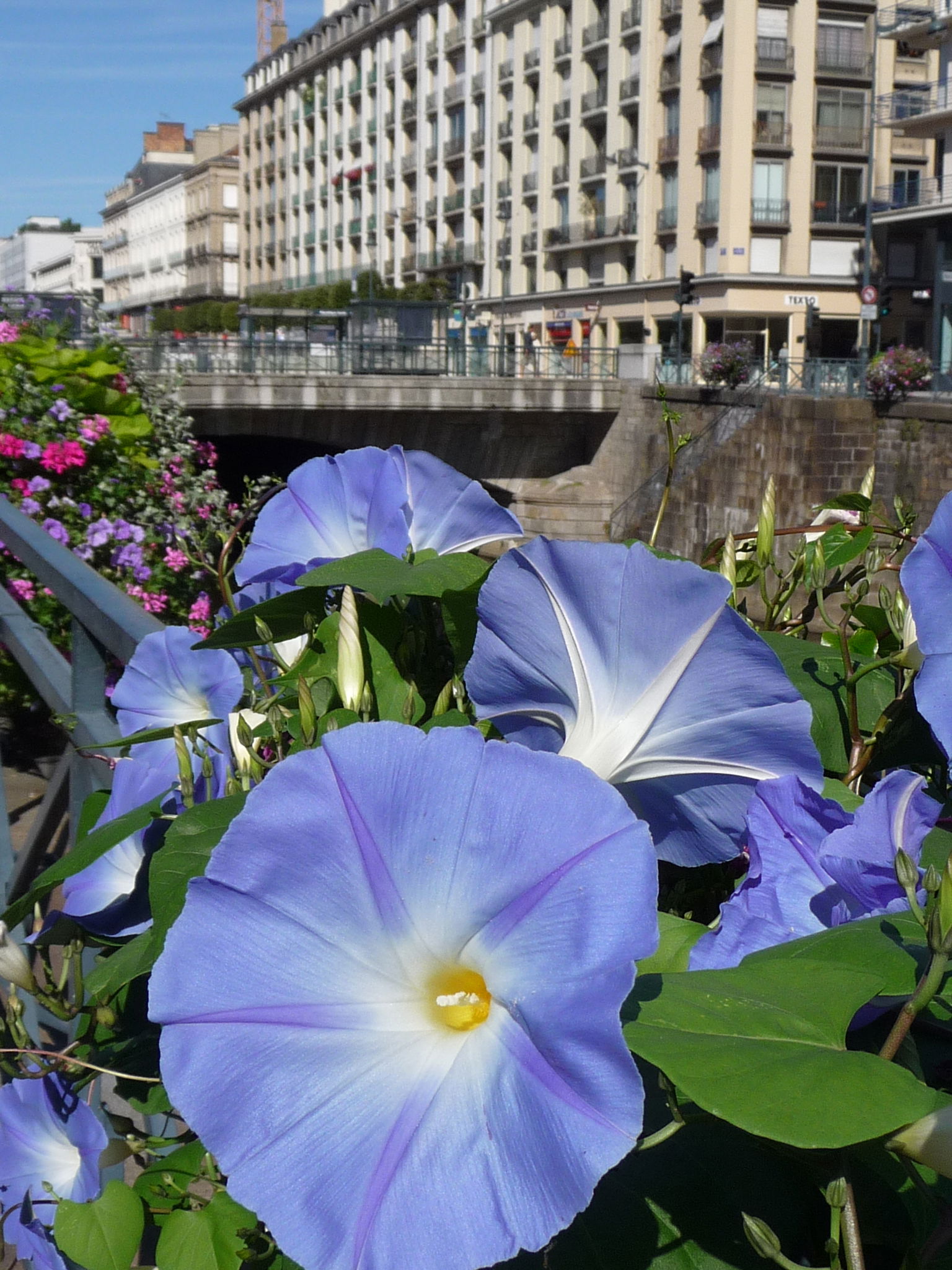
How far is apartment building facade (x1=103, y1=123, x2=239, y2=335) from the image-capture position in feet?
221

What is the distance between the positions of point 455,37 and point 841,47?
16.8 meters

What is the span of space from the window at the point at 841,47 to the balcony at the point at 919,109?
4.07 ft

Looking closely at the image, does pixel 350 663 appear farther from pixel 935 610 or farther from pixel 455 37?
pixel 455 37

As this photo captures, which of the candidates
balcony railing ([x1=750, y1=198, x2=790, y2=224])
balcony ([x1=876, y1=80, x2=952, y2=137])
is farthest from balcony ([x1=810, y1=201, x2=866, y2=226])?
balcony ([x1=876, y1=80, x2=952, y2=137])

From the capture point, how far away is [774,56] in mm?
31578

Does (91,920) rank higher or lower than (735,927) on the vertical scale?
lower

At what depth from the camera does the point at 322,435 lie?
23.6 meters

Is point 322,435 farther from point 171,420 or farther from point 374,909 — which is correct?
point 374,909

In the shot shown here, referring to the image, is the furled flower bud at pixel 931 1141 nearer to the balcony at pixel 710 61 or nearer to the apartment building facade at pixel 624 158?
the apartment building facade at pixel 624 158

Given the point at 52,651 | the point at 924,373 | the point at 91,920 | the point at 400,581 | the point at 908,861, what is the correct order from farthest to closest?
the point at 924,373, the point at 52,651, the point at 91,920, the point at 400,581, the point at 908,861

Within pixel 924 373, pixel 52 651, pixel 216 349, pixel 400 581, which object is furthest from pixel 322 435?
pixel 400 581

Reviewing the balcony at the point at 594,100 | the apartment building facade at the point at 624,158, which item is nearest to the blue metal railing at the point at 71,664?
the apartment building facade at the point at 624,158

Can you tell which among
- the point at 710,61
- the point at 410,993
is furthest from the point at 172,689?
the point at 710,61

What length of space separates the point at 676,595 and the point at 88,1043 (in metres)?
0.57
